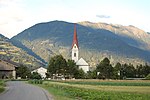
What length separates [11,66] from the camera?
13938cm

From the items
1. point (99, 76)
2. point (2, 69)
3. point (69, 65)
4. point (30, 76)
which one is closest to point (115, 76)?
point (99, 76)

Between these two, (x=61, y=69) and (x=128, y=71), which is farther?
(x=128, y=71)

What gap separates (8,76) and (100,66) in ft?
116

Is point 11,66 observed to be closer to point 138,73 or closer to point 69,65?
point 69,65

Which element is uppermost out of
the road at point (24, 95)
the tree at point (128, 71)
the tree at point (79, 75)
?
the tree at point (128, 71)

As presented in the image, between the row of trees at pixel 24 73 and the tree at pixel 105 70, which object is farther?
the tree at pixel 105 70

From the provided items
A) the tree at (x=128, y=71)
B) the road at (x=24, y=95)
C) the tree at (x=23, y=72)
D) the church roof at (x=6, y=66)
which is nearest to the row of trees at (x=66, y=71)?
the tree at (x=23, y=72)

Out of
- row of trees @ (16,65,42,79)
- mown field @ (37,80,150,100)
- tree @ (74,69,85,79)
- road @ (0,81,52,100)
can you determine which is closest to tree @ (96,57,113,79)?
tree @ (74,69,85,79)

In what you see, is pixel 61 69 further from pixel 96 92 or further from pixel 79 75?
pixel 96 92

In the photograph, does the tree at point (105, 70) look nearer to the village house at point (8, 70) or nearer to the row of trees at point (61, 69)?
the row of trees at point (61, 69)

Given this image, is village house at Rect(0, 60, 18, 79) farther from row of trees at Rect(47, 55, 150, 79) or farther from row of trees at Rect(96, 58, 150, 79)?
→ row of trees at Rect(96, 58, 150, 79)

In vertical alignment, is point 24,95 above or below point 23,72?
below

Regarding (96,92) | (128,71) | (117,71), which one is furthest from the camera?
(128,71)

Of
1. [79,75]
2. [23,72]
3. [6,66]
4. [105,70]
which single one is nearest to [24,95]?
[23,72]
